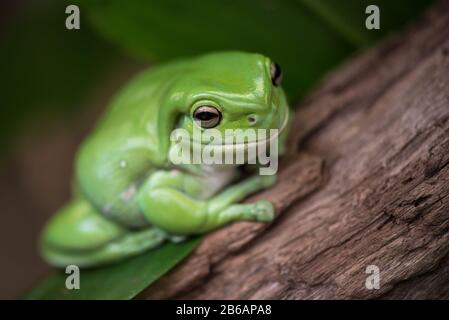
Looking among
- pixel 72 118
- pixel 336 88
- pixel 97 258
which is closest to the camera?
pixel 97 258

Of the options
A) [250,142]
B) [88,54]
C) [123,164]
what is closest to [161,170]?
[123,164]

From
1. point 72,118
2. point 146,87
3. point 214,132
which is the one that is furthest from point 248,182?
point 72,118

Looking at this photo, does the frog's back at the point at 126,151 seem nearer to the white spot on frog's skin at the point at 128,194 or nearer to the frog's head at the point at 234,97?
the white spot on frog's skin at the point at 128,194

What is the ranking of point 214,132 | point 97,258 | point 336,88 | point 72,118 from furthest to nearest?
point 72,118
point 336,88
point 97,258
point 214,132

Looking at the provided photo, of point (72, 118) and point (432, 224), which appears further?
point (72, 118)

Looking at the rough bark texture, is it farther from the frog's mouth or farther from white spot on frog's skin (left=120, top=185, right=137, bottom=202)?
white spot on frog's skin (left=120, top=185, right=137, bottom=202)

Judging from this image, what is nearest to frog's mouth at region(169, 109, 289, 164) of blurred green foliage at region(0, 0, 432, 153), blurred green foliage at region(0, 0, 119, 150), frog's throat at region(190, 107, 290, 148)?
frog's throat at region(190, 107, 290, 148)

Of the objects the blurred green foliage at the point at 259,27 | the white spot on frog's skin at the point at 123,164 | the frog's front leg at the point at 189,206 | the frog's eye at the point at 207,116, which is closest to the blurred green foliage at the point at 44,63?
the blurred green foliage at the point at 259,27

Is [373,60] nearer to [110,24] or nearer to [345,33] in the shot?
[345,33]
